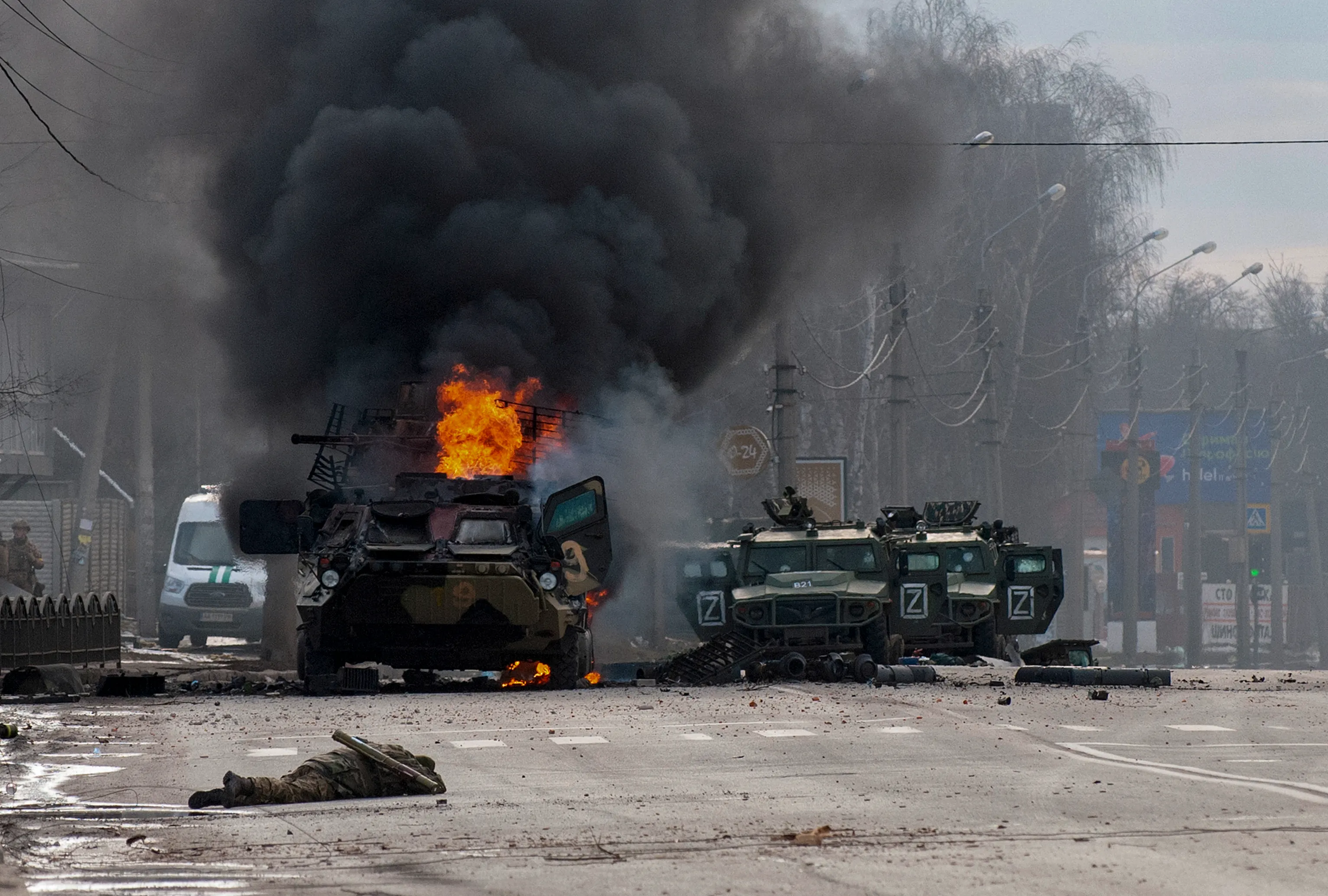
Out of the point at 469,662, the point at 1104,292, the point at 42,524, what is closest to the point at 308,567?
the point at 469,662

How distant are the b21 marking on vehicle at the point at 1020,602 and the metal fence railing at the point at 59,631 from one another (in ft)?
35.5

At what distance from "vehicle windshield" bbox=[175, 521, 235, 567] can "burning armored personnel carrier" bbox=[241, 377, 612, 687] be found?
13899mm

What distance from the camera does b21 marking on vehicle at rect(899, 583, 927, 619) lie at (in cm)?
2197

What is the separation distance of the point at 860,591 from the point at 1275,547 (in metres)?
43.4

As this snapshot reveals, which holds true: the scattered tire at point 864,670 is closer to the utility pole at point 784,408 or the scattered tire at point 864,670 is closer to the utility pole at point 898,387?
the utility pole at point 784,408

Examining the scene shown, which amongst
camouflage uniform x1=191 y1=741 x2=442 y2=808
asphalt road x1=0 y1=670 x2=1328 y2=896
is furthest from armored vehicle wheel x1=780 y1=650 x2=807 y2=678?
camouflage uniform x1=191 y1=741 x2=442 y2=808

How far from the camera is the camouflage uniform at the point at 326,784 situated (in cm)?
884

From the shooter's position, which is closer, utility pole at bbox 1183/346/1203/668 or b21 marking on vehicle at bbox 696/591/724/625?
b21 marking on vehicle at bbox 696/591/724/625

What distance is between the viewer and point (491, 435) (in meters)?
20.2

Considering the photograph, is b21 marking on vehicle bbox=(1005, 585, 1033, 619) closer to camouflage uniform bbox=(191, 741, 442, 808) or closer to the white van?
the white van

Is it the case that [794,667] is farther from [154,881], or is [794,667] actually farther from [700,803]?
[154,881]

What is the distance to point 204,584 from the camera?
31344 millimetres

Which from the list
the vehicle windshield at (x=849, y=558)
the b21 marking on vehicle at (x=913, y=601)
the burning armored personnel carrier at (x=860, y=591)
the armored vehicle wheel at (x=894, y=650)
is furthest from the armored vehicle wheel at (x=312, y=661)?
the b21 marking on vehicle at (x=913, y=601)

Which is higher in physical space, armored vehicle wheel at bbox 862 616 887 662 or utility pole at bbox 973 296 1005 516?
utility pole at bbox 973 296 1005 516
